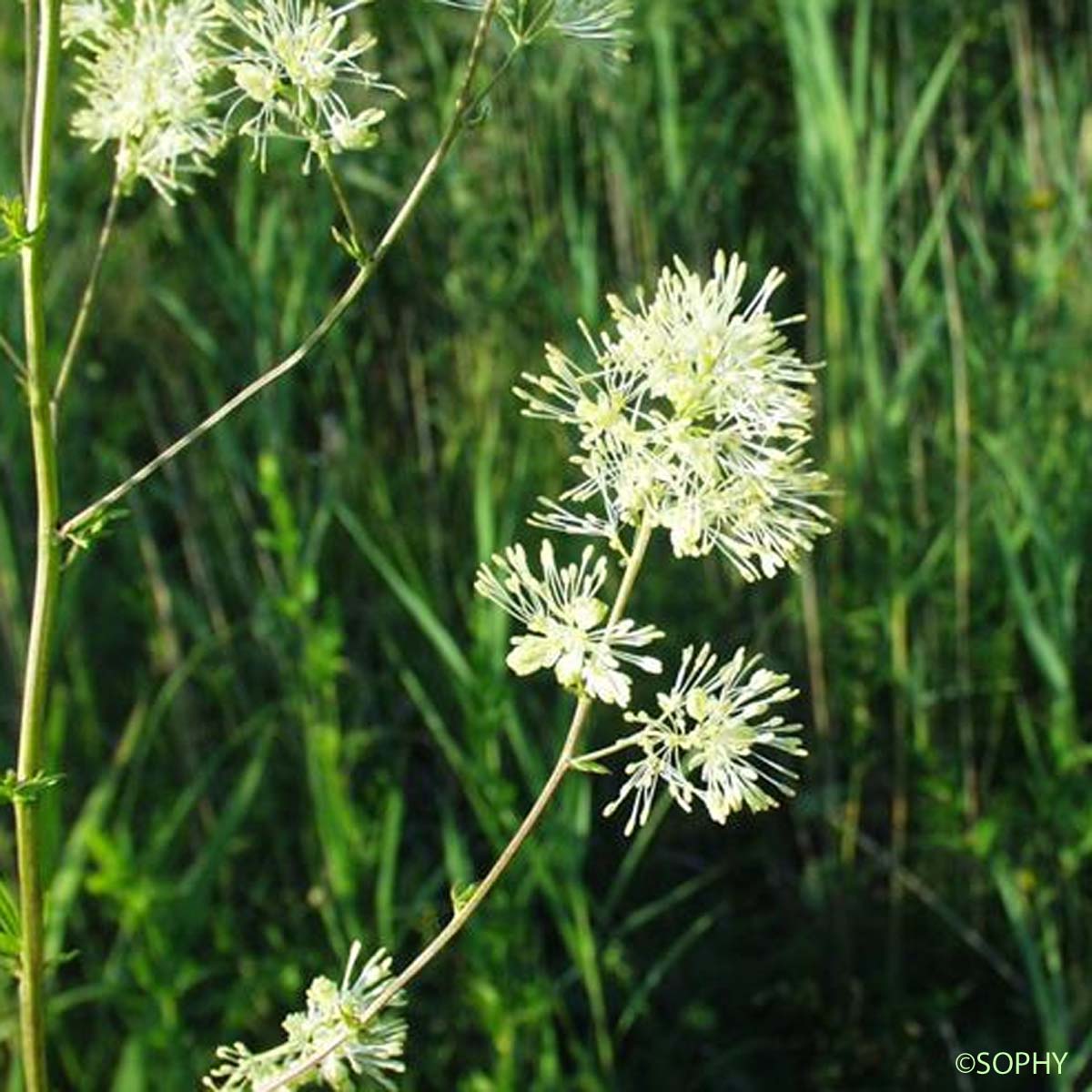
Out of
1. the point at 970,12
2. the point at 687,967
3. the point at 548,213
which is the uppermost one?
the point at 970,12

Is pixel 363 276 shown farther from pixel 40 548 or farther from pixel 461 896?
pixel 461 896

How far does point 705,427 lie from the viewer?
4.12ft

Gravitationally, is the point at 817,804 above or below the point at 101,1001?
above

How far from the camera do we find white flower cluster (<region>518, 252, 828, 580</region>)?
1218mm

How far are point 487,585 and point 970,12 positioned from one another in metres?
3.70

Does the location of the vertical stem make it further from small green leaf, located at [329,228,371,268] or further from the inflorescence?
the inflorescence

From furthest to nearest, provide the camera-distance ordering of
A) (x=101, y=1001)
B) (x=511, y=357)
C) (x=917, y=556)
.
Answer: (x=511, y=357)
(x=917, y=556)
(x=101, y=1001)

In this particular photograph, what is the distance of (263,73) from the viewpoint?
142 cm

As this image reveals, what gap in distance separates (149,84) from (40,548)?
506 millimetres

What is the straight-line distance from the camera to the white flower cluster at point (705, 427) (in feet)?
4.00

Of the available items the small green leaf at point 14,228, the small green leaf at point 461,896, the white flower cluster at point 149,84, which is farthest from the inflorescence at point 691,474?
the white flower cluster at point 149,84

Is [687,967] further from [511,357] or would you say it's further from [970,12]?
[970,12]

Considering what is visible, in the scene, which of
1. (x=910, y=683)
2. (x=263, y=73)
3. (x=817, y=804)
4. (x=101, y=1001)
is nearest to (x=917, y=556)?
(x=910, y=683)

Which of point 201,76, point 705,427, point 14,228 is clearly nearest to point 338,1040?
point 705,427
